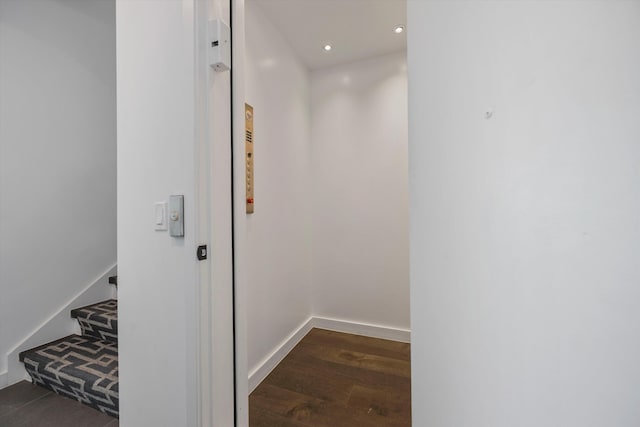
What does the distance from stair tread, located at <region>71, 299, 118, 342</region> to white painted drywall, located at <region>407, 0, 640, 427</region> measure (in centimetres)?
207

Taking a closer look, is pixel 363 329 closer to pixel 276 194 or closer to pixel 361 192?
pixel 361 192

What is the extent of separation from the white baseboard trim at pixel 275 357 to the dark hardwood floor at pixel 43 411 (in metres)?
0.73

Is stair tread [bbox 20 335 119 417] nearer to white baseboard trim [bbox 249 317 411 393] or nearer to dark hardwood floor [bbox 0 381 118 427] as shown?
dark hardwood floor [bbox 0 381 118 427]

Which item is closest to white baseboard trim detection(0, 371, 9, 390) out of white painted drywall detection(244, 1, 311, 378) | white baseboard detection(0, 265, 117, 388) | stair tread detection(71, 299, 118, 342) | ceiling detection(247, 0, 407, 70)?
white baseboard detection(0, 265, 117, 388)

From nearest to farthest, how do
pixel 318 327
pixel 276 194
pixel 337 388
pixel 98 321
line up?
1. pixel 337 388
2. pixel 98 321
3. pixel 276 194
4. pixel 318 327

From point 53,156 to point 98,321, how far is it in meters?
1.24

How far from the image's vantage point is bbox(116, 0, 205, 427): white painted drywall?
0.91m

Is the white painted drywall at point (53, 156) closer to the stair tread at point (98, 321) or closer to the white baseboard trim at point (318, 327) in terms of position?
the stair tread at point (98, 321)

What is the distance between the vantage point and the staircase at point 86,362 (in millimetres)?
1438

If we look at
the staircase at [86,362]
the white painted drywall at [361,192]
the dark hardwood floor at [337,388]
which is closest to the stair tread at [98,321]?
the staircase at [86,362]

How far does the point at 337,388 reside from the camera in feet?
5.66

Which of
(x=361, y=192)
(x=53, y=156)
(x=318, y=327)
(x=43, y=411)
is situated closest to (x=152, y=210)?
(x=43, y=411)

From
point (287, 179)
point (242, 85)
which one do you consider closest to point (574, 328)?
point (242, 85)

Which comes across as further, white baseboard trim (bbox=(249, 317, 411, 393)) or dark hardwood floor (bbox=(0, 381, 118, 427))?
white baseboard trim (bbox=(249, 317, 411, 393))
